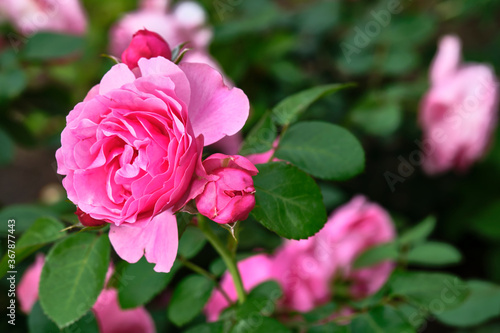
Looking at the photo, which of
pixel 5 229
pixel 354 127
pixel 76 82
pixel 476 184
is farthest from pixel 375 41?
pixel 5 229

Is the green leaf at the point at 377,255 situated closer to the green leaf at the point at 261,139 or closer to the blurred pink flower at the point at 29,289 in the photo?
the green leaf at the point at 261,139

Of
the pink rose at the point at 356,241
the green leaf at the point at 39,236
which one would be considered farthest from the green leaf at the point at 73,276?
the pink rose at the point at 356,241

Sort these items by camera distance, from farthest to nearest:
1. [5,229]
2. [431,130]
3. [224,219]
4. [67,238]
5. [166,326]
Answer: [431,130] < [166,326] < [5,229] < [67,238] < [224,219]

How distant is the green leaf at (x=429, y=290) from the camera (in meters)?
0.50

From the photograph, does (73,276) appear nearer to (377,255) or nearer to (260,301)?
(260,301)

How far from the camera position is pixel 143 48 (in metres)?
0.36

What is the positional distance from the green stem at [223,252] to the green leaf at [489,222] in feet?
2.53

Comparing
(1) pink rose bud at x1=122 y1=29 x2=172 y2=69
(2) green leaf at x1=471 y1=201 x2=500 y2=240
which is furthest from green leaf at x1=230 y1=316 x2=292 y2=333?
(2) green leaf at x1=471 y1=201 x2=500 y2=240

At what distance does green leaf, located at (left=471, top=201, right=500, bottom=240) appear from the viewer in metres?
1.05

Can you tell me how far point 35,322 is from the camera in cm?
48

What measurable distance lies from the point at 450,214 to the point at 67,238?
3.08 ft

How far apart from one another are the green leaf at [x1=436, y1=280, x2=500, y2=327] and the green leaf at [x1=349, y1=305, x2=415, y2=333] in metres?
0.15

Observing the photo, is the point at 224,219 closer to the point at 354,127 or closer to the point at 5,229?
the point at 5,229

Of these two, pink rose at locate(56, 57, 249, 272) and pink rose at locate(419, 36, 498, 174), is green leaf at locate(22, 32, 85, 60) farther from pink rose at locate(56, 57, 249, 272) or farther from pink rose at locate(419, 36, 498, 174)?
pink rose at locate(419, 36, 498, 174)
